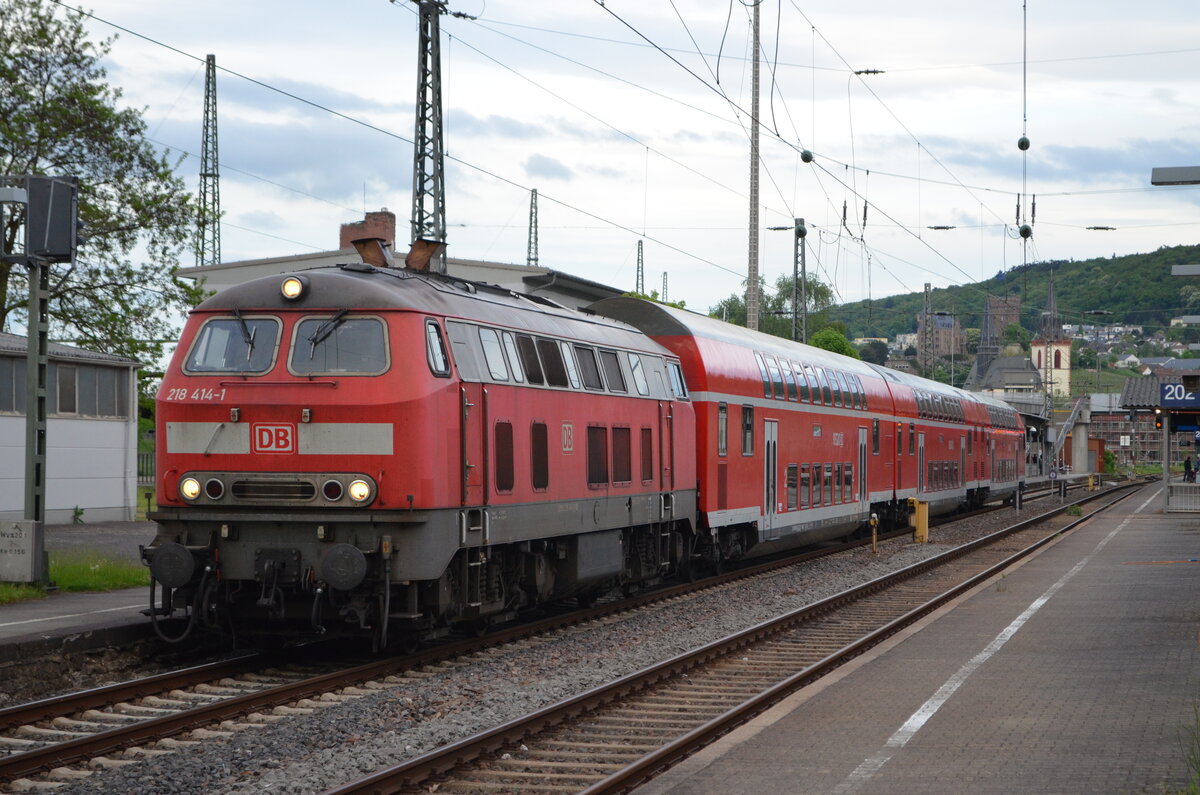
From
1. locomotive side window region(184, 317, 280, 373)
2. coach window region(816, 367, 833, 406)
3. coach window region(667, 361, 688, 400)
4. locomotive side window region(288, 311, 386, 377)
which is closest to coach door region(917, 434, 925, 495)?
coach window region(816, 367, 833, 406)

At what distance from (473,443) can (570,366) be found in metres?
2.85

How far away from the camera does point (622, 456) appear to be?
1705cm

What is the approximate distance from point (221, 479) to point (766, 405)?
12856 mm

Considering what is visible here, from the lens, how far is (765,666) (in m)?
13.8

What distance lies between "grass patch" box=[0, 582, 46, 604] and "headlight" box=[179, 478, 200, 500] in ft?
13.9

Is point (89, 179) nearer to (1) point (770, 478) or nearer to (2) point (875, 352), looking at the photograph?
(1) point (770, 478)

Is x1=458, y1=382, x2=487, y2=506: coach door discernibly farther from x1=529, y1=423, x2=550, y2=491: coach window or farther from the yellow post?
the yellow post

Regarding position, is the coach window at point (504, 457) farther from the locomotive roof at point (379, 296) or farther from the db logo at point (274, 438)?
the db logo at point (274, 438)

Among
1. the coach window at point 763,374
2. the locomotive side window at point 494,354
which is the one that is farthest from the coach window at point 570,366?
the coach window at point 763,374

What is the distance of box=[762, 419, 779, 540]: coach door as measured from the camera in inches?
920

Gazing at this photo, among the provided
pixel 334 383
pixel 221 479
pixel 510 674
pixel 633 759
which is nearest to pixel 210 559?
pixel 221 479

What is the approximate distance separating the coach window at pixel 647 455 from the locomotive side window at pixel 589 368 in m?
1.60

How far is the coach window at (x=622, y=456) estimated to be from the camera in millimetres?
16797

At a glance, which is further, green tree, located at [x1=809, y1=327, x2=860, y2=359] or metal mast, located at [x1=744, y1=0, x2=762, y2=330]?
green tree, located at [x1=809, y1=327, x2=860, y2=359]
